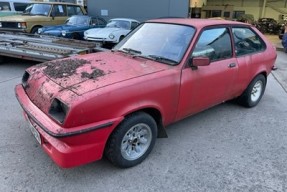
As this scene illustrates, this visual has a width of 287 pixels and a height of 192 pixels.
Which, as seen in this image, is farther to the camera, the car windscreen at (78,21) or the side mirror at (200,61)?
the car windscreen at (78,21)

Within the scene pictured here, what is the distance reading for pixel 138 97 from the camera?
2.82m

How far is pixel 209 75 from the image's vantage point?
3635mm

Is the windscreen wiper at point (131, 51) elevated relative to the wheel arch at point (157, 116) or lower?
elevated

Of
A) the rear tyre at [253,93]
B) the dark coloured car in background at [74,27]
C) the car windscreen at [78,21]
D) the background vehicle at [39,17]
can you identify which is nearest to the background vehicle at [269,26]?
the dark coloured car in background at [74,27]

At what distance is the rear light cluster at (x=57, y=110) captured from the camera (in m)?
2.55

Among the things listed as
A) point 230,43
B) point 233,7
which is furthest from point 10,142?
point 233,7

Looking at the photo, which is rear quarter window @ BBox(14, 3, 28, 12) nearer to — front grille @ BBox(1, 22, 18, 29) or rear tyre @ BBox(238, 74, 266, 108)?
front grille @ BBox(1, 22, 18, 29)

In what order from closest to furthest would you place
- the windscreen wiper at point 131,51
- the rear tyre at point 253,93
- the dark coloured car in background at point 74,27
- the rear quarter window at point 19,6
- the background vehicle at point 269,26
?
the windscreen wiper at point 131,51 → the rear tyre at point 253,93 → the dark coloured car in background at point 74,27 → the rear quarter window at point 19,6 → the background vehicle at point 269,26

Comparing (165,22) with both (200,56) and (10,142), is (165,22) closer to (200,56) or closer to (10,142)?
(200,56)

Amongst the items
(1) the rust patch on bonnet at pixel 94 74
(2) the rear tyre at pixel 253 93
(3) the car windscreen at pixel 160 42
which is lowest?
(2) the rear tyre at pixel 253 93

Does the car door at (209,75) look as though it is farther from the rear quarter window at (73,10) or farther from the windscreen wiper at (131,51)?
the rear quarter window at (73,10)

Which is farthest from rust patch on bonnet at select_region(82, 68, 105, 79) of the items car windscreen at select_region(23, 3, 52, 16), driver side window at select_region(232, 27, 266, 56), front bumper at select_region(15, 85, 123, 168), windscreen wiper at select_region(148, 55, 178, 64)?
car windscreen at select_region(23, 3, 52, 16)

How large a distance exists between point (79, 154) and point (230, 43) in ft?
9.19

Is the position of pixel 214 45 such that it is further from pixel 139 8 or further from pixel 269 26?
pixel 269 26
